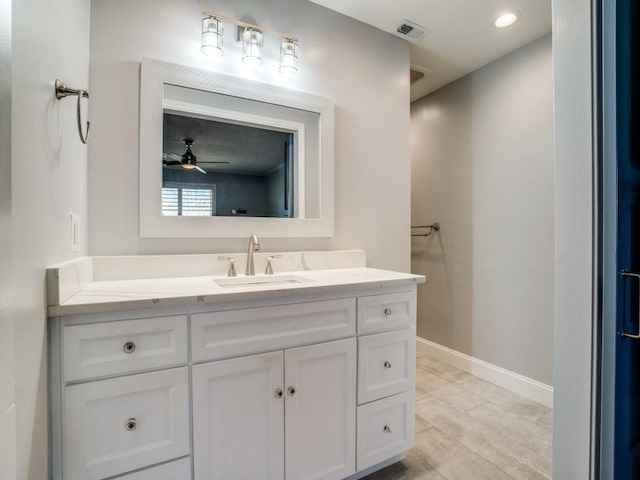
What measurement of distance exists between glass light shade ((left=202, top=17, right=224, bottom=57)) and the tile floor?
216 cm

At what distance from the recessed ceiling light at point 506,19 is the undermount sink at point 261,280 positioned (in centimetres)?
198

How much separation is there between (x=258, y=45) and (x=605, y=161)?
1.59 m

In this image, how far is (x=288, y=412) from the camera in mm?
1195

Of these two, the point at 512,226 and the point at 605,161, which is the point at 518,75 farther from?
the point at 605,161

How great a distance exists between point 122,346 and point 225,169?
3.18 feet

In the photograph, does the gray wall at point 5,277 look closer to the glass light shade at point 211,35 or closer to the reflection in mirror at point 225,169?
the reflection in mirror at point 225,169

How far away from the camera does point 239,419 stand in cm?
111

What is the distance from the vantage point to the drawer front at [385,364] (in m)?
1.35

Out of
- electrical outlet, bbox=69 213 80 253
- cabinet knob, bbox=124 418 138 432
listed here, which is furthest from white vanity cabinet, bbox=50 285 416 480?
electrical outlet, bbox=69 213 80 253

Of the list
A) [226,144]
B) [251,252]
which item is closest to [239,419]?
[251,252]

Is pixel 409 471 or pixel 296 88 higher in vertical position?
pixel 296 88

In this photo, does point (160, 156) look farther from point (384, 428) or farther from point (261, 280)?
point (384, 428)

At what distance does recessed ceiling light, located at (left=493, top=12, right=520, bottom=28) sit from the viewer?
1923 mm

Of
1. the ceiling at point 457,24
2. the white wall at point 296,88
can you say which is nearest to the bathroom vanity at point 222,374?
the white wall at point 296,88
